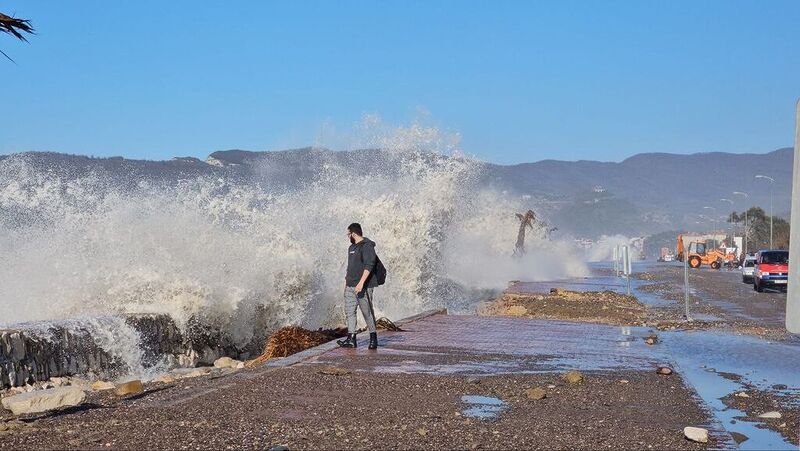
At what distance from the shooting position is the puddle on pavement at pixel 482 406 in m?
9.27

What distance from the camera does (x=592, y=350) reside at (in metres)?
15.9

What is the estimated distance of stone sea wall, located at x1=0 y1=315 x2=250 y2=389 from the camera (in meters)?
12.4

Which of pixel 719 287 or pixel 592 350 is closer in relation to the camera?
pixel 592 350

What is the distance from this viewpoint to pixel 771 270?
135ft

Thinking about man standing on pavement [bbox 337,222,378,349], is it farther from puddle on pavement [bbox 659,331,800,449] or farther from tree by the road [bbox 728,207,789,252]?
tree by the road [bbox 728,207,789,252]

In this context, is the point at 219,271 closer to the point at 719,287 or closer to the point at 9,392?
the point at 9,392

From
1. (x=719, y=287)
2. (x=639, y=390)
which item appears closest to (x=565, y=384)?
(x=639, y=390)

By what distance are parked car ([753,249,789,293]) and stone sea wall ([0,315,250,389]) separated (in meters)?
27.3

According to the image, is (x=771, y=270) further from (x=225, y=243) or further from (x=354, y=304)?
(x=354, y=304)

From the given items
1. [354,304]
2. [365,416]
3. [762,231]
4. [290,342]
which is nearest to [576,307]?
[290,342]

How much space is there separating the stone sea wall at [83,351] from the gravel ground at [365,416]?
2301 millimetres

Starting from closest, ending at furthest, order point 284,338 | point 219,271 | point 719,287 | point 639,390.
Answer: point 639,390 → point 284,338 → point 219,271 → point 719,287

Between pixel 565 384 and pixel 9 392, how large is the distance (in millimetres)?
5758

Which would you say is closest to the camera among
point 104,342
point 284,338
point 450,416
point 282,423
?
point 282,423
